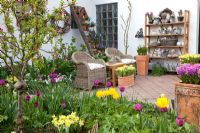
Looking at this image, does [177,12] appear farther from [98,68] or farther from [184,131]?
[184,131]

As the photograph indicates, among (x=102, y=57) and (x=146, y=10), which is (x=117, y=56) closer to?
(x=102, y=57)

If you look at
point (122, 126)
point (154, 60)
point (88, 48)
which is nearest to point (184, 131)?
point (122, 126)

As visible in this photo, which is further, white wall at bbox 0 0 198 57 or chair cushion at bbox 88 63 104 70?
white wall at bbox 0 0 198 57

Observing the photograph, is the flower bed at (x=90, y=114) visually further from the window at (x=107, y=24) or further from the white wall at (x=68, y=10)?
the window at (x=107, y=24)

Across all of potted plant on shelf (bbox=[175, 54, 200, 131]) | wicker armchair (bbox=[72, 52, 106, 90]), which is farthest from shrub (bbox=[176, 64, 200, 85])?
wicker armchair (bbox=[72, 52, 106, 90])

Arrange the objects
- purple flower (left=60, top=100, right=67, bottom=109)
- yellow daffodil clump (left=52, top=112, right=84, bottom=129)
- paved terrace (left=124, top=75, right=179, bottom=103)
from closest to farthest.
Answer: yellow daffodil clump (left=52, top=112, right=84, bottom=129) < purple flower (left=60, top=100, right=67, bottom=109) < paved terrace (left=124, top=75, right=179, bottom=103)

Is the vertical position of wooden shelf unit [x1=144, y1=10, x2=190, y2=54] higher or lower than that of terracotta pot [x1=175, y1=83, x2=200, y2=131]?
higher

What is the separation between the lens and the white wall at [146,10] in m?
7.84

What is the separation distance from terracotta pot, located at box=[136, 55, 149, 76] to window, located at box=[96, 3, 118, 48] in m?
1.47

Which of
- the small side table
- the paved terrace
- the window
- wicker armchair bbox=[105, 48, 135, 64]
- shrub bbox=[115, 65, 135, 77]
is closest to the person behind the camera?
the paved terrace

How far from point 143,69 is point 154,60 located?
745mm

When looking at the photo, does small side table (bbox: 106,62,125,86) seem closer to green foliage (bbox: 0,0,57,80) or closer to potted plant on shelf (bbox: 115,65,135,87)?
potted plant on shelf (bbox: 115,65,135,87)

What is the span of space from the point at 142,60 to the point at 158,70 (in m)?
0.55

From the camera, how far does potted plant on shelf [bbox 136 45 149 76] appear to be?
27.0ft
